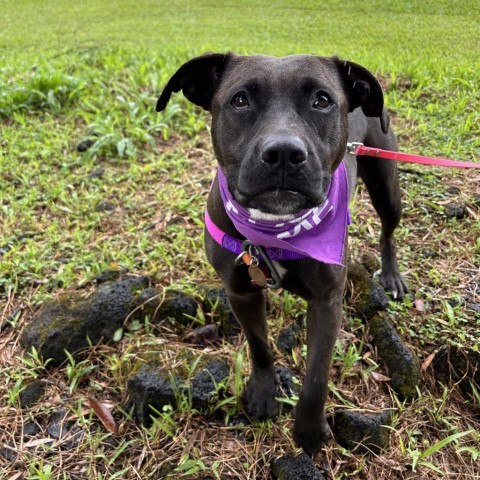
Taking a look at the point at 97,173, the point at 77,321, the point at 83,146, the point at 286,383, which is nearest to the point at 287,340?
the point at 286,383

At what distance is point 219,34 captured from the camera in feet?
18.8

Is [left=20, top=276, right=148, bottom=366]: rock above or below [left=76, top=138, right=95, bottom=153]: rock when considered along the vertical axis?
below

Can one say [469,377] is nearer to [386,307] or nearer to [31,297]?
[386,307]

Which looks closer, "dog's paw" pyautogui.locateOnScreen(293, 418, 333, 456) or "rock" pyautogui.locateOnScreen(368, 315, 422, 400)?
"dog's paw" pyautogui.locateOnScreen(293, 418, 333, 456)

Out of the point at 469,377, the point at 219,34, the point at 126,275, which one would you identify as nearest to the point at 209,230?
the point at 126,275

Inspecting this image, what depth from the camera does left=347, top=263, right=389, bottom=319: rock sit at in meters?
3.24

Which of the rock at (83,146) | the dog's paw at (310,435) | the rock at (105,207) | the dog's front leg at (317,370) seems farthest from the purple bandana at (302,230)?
the rock at (83,146)

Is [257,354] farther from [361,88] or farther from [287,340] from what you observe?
[361,88]

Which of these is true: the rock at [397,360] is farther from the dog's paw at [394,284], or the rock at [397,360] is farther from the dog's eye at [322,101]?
the dog's eye at [322,101]

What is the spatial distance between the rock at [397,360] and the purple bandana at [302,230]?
0.89 m

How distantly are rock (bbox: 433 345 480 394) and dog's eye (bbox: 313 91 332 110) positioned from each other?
5.36 feet

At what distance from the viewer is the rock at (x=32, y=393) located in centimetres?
301

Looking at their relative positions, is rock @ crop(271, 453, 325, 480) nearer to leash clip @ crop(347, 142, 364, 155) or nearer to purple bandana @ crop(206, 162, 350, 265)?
purple bandana @ crop(206, 162, 350, 265)

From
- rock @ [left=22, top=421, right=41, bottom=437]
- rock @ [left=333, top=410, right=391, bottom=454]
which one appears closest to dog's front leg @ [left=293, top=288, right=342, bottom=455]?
rock @ [left=333, top=410, right=391, bottom=454]
